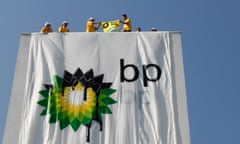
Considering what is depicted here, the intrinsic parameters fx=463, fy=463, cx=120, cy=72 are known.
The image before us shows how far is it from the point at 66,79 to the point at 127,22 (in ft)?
10.7

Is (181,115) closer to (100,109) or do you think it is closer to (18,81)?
(100,109)

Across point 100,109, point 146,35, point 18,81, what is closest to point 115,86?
point 100,109

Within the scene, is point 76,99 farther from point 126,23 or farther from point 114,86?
point 126,23

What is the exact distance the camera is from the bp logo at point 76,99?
43.8 ft

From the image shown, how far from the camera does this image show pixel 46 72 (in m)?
13.9

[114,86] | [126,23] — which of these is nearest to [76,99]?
[114,86]

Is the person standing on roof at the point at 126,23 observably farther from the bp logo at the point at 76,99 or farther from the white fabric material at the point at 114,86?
the bp logo at the point at 76,99

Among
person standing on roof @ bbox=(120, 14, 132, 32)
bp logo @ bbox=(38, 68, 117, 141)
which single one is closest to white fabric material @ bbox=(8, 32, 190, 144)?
bp logo @ bbox=(38, 68, 117, 141)

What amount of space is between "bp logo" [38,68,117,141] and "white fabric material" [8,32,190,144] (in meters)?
0.15

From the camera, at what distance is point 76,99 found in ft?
44.7

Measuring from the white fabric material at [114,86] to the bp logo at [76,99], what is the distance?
15cm

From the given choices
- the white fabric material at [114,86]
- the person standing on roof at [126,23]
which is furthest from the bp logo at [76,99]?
the person standing on roof at [126,23]

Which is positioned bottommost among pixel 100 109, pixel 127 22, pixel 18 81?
pixel 100 109

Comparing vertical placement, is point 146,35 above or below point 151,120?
above
